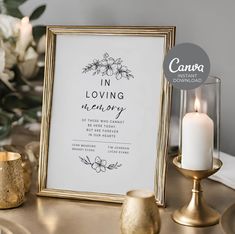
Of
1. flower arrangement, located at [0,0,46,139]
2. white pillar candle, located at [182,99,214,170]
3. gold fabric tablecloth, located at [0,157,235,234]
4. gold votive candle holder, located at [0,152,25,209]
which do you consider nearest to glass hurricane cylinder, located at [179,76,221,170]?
white pillar candle, located at [182,99,214,170]

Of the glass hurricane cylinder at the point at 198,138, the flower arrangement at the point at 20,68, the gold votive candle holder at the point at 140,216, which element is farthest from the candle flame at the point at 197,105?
the flower arrangement at the point at 20,68

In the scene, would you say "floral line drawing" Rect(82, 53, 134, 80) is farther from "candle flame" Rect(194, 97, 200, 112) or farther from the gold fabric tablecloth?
the gold fabric tablecloth

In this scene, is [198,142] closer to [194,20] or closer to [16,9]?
[194,20]

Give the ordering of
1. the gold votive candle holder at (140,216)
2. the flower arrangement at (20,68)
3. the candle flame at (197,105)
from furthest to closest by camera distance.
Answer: the flower arrangement at (20,68)
the candle flame at (197,105)
the gold votive candle holder at (140,216)

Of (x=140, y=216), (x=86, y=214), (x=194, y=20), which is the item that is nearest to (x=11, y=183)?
(x=86, y=214)

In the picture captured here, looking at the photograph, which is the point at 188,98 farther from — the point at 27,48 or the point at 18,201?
the point at 27,48

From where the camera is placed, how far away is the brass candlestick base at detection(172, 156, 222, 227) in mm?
914

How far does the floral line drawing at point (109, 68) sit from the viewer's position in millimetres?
1019

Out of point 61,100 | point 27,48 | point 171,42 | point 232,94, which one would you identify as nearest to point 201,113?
point 171,42

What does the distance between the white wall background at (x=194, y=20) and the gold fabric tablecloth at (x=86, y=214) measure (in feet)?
1.09

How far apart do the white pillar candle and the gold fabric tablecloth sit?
0.12 meters

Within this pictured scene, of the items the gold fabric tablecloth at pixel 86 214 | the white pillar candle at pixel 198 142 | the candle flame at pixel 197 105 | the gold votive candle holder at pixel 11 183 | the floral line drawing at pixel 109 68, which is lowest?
the gold fabric tablecloth at pixel 86 214

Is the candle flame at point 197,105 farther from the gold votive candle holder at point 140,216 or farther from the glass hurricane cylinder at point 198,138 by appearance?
the gold votive candle holder at point 140,216

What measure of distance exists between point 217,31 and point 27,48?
508 millimetres
